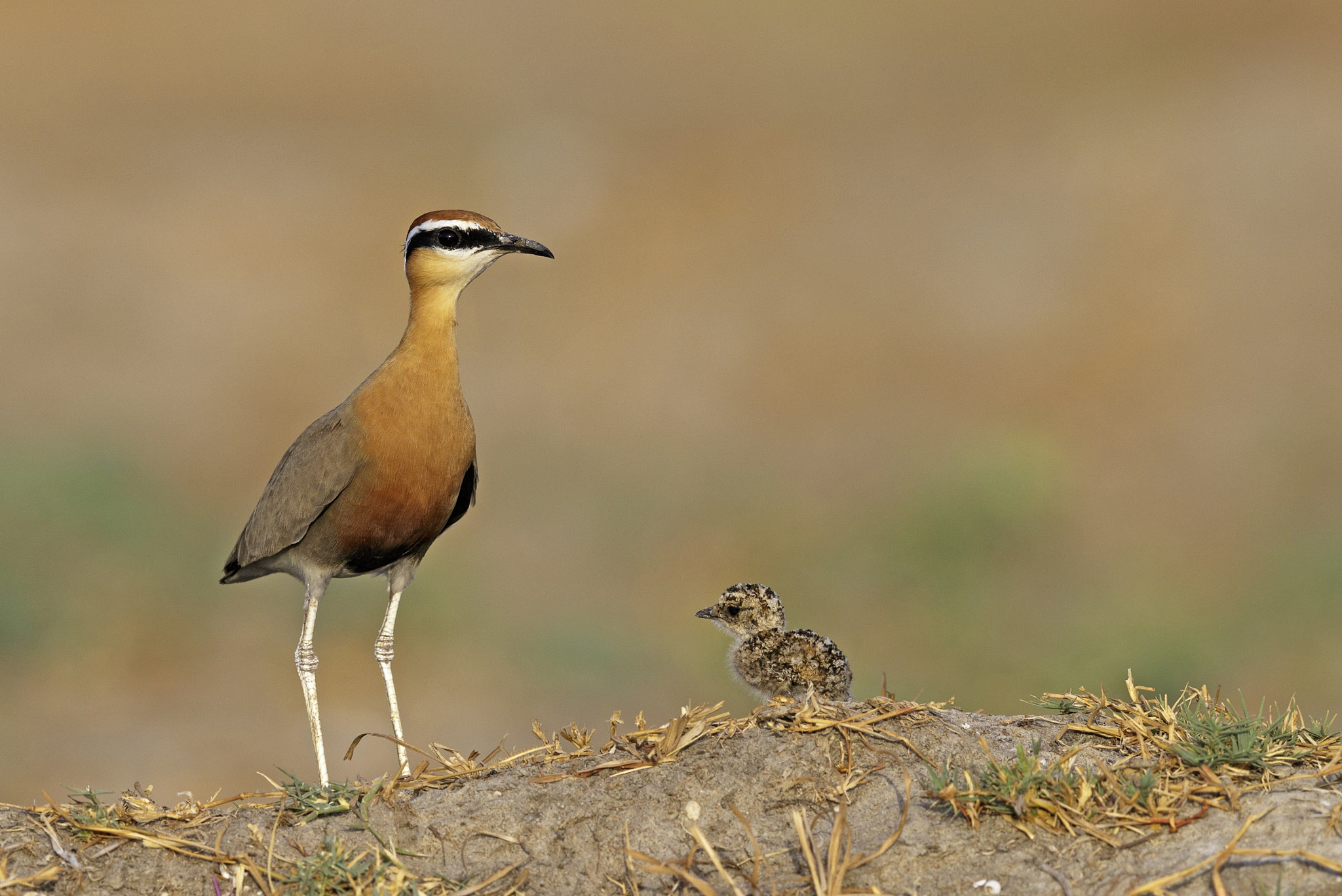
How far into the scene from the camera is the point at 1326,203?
25.2 meters

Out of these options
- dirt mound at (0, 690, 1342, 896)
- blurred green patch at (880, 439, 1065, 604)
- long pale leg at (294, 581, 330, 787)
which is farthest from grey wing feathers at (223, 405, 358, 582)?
blurred green patch at (880, 439, 1065, 604)

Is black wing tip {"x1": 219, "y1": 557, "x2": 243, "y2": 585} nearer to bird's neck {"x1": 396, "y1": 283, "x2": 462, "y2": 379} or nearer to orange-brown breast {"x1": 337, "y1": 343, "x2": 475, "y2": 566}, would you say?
orange-brown breast {"x1": 337, "y1": 343, "x2": 475, "y2": 566}

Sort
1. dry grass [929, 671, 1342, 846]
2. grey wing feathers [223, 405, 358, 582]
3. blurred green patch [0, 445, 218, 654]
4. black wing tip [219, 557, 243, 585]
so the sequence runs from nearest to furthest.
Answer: dry grass [929, 671, 1342, 846] → grey wing feathers [223, 405, 358, 582] → black wing tip [219, 557, 243, 585] → blurred green patch [0, 445, 218, 654]

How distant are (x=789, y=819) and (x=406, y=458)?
9.77 ft

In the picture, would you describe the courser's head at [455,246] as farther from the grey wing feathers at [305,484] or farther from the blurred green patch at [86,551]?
the blurred green patch at [86,551]

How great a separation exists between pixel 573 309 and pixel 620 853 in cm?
1962

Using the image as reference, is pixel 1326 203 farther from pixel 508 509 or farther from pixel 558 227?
pixel 508 509

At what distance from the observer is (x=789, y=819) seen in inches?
189

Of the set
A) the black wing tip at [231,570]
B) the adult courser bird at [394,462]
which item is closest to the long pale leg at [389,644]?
the adult courser bird at [394,462]

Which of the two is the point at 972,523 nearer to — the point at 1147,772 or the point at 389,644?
the point at 389,644

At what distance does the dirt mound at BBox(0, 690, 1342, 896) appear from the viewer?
4383mm

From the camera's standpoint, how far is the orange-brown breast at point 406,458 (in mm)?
6922

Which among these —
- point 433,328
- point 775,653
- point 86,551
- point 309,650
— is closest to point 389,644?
point 309,650

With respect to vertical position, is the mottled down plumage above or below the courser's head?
below
